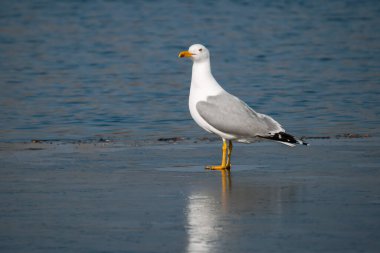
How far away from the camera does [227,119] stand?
10.2m

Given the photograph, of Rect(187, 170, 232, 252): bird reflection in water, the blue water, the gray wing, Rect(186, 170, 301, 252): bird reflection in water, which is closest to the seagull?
the gray wing

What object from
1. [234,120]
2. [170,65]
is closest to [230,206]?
[234,120]

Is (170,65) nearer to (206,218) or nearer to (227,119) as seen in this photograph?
(227,119)

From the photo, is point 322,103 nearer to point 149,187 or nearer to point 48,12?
point 149,187

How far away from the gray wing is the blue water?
8.25ft

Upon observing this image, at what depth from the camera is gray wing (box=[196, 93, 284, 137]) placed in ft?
33.3

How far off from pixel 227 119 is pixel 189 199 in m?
2.13

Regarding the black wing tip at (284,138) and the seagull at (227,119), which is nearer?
the black wing tip at (284,138)

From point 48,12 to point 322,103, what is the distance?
23.4 metres

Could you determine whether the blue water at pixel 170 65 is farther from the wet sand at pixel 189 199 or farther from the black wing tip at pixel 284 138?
the black wing tip at pixel 284 138

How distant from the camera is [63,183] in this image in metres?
8.98

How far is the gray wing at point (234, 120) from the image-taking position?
33.3ft

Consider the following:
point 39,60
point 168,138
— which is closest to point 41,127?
point 168,138

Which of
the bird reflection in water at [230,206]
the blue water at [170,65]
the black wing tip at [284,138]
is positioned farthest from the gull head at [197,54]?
the blue water at [170,65]
